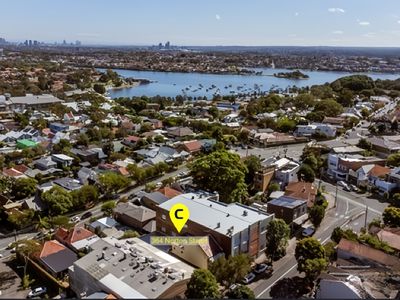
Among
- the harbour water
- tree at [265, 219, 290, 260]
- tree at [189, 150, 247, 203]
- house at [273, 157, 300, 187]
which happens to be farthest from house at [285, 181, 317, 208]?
the harbour water

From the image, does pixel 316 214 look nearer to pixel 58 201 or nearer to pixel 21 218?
pixel 58 201

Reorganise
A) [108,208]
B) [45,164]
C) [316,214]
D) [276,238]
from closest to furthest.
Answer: [276,238] → [316,214] → [108,208] → [45,164]

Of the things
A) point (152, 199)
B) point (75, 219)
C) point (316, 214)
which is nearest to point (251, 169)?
point (316, 214)

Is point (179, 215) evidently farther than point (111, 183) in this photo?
No

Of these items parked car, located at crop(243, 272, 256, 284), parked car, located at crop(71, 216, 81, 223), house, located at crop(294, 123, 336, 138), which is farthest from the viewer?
house, located at crop(294, 123, 336, 138)

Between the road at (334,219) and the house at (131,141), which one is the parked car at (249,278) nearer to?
the road at (334,219)

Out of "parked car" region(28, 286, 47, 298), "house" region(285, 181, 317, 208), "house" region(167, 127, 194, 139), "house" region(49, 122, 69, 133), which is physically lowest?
"parked car" region(28, 286, 47, 298)

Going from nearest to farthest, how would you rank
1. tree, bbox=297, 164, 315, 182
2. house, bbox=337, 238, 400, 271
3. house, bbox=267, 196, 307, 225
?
house, bbox=337, 238, 400, 271
house, bbox=267, 196, 307, 225
tree, bbox=297, 164, 315, 182

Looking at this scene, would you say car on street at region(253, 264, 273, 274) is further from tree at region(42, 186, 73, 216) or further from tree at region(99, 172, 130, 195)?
tree at region(99, 172, 130, 195)
